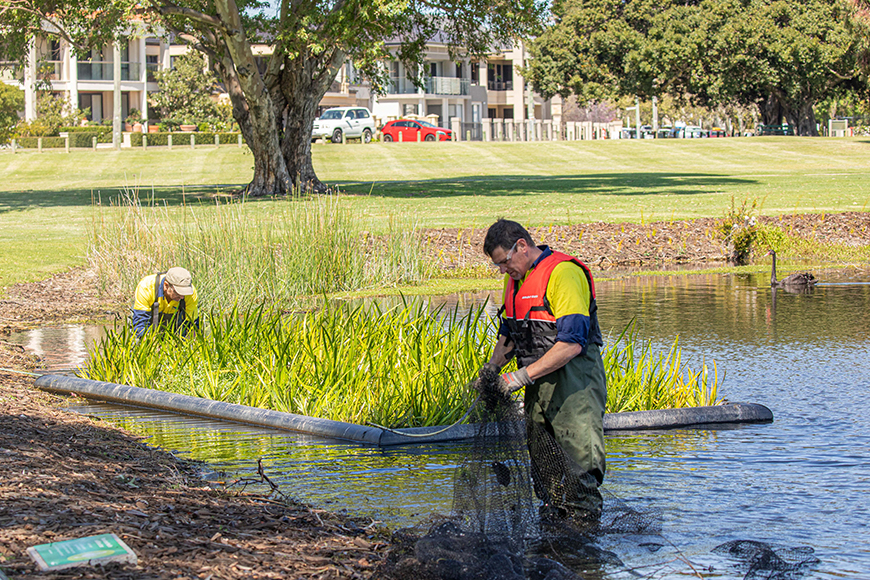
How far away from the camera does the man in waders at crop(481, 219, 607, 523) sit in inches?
215

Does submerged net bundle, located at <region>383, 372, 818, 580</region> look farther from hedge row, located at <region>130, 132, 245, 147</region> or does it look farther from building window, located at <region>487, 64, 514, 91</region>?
building window, located at <region>487, 64, 514, 91</region>

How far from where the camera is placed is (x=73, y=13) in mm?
25875

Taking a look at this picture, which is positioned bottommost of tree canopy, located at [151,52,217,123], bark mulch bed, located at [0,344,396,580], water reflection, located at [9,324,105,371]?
bark mulch bed, located at [0,344,396,580]

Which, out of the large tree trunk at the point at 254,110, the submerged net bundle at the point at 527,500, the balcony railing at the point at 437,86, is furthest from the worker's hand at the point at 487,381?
the balcony railing at the point at 437,86

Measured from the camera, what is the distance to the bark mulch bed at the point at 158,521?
15.0ft

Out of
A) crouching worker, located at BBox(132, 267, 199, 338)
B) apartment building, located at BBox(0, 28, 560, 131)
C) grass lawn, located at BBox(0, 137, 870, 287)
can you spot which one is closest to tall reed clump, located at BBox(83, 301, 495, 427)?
crouching worker, located at BBox(132, 267, 199, 338)

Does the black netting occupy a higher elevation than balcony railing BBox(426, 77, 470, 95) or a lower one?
lower

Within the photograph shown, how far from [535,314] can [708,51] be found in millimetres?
58431

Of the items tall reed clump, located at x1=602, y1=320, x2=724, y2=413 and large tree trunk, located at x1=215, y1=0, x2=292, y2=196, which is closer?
tall reed clump, located at x1=602, y1=320, x2=724, y2=413

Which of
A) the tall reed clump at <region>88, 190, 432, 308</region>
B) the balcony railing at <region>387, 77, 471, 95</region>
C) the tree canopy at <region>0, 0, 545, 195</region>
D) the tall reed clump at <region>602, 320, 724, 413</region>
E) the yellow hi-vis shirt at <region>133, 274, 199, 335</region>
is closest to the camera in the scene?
the tall reed clump at <region>602, 320, 724, 413</region>

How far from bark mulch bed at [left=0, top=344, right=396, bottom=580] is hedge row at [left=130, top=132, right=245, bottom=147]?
5358 cm

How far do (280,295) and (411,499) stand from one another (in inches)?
302

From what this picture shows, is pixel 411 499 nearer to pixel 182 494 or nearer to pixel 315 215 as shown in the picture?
pixel 182 494

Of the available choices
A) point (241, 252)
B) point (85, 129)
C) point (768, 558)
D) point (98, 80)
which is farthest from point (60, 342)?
point (98, 80)
